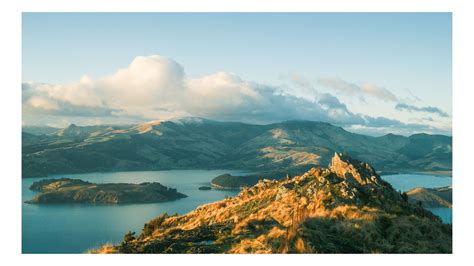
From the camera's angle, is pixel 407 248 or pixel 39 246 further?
pixel 39 246

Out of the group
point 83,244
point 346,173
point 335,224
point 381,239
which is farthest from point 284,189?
point 83,244

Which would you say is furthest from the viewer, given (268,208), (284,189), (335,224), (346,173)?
(346,173)

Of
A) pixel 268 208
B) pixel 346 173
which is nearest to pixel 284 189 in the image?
pixel 268 208
